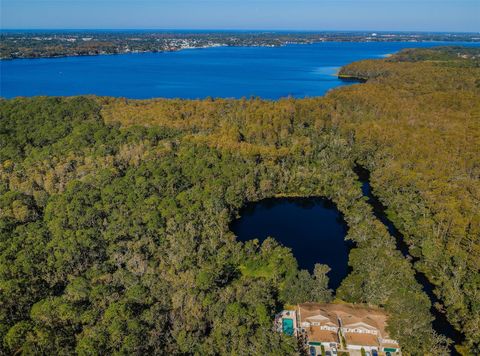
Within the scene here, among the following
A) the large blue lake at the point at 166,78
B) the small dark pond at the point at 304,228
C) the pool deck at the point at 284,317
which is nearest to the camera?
the pool deck at the point at 284,317

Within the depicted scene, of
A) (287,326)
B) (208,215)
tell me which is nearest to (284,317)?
(287,326)

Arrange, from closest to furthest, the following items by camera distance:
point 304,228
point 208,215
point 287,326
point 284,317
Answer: point 287,326
point 284,317
point 208,215
point 304,228

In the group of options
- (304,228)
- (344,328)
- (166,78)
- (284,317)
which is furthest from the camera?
(166,78)

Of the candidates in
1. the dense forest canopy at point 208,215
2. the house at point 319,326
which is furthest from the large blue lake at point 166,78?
the house at point 319,326

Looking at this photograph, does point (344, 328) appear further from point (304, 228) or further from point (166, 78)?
point (166, 78)

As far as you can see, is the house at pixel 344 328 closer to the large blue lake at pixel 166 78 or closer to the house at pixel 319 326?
the house at pixel 319 326

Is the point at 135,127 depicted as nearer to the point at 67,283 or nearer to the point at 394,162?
the point at 67,283

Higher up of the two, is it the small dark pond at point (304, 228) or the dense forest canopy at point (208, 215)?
the dense forest canopy at point (208, 215)
